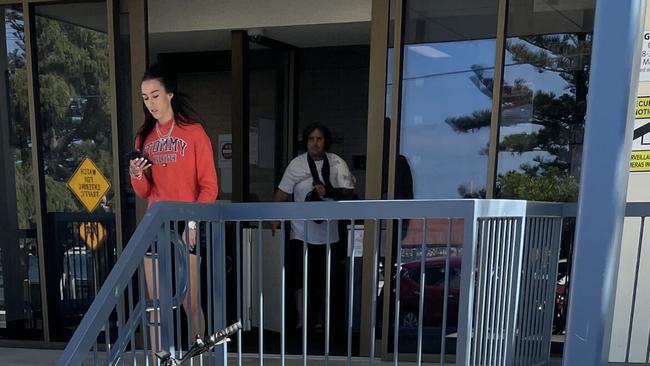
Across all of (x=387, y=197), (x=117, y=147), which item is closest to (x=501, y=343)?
(x=387, y=197)

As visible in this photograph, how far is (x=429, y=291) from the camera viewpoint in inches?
136

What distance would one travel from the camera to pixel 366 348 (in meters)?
3.75

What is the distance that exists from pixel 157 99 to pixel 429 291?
7.19 feet

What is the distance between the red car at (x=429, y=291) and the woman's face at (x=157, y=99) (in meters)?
1.86

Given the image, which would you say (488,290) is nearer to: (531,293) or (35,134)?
(531,293)

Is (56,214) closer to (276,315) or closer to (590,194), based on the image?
(276,315)

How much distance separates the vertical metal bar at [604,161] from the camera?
4.13ft

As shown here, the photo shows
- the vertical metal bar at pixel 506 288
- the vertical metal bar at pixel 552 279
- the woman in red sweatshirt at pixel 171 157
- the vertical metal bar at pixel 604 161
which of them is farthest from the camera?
the woman in red sweatshirt at pixel 171 157

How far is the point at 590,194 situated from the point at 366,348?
2777mm

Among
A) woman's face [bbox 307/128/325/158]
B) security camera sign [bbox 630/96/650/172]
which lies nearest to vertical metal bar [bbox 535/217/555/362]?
security camera sign [bbox 630/96/650/172]

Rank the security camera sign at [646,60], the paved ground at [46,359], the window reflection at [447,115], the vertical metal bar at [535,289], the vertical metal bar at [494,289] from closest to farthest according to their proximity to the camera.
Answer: the vertical metal bar at [494,289]
the vertical metal bar at [535,289]
the security camera sign at [646,60]
the window reflection at [447,115]
the paved ground at [46,359]

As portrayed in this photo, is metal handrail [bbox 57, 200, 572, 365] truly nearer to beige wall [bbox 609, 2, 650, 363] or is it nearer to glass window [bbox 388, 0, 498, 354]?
glass window [bbox 388, 0, 498, 354]

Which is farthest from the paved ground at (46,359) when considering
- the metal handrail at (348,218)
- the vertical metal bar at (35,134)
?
the metal handrail at (348,218)

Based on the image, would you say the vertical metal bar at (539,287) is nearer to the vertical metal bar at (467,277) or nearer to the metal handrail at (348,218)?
the metal handrail at (348,218)
